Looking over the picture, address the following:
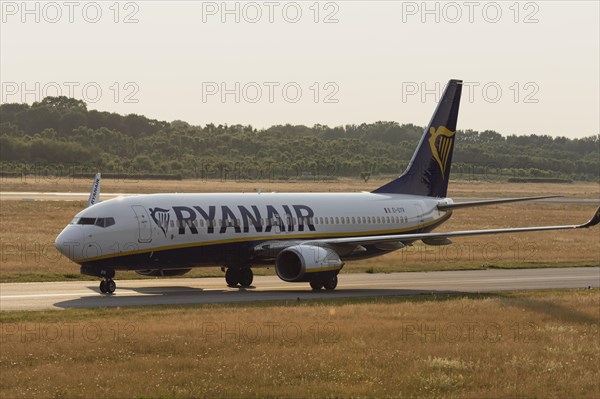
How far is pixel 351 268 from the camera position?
54281mm

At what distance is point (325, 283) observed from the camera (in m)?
42.9

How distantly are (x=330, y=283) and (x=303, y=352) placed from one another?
15.9 meters

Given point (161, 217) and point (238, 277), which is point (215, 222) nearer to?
point (161, 217)

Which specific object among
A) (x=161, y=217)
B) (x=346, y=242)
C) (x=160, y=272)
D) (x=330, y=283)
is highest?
(x=161, y=217)

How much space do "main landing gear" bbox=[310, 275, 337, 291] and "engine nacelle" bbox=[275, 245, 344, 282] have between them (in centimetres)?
47

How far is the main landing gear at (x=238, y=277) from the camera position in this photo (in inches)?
Answer: 1738

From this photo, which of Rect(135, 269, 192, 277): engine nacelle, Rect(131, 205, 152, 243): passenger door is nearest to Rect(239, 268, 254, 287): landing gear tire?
Rect(135, 269, 192, 277): engine nacelle

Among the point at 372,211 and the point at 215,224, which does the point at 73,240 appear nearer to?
the point at 215,224

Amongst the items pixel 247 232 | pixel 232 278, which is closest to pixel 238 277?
pixel 232 278

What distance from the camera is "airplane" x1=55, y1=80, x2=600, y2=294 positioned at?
39.4m

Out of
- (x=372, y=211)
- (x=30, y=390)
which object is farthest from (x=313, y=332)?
(x=372, y=211)

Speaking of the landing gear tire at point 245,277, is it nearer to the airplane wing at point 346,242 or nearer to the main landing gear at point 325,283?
the airplane wing at point 346,242

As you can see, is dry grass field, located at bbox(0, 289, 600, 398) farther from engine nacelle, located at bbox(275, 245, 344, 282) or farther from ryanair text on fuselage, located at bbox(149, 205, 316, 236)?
ryanair text on fuselage, located at bbox(149, 205, 316, 236)

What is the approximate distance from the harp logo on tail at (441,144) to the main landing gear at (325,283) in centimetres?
1189
